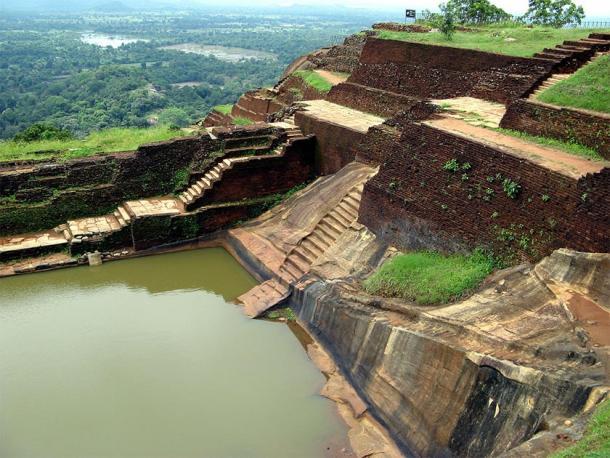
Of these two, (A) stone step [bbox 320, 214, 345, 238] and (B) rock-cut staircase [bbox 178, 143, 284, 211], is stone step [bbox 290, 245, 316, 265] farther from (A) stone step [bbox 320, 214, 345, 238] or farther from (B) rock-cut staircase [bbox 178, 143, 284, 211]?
(B) rock-cut staircase [bbox 178, 143, 284, 211]

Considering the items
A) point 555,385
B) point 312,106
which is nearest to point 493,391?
point 555,385

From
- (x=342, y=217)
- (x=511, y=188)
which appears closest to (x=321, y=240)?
(x=342, y=217)

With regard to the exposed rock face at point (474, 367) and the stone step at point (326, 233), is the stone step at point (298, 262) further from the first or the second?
the exposed rock face at point (474, 367)

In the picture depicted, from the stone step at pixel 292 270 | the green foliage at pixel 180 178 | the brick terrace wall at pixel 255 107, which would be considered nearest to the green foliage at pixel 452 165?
the stone step at pixel 292 270

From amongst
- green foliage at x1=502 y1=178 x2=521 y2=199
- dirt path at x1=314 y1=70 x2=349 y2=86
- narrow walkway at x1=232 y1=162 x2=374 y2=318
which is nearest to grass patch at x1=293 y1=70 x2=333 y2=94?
dirt path at x1=314 y1=70 x2=349 y2=86

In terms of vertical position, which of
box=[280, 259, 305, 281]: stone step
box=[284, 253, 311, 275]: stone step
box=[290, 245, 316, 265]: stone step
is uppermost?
box=[290, 245, 316, 265]: stone step

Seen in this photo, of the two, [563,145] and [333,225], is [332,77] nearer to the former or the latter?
[333,225]

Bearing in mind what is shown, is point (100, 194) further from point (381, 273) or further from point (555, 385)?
point (555, 385)
